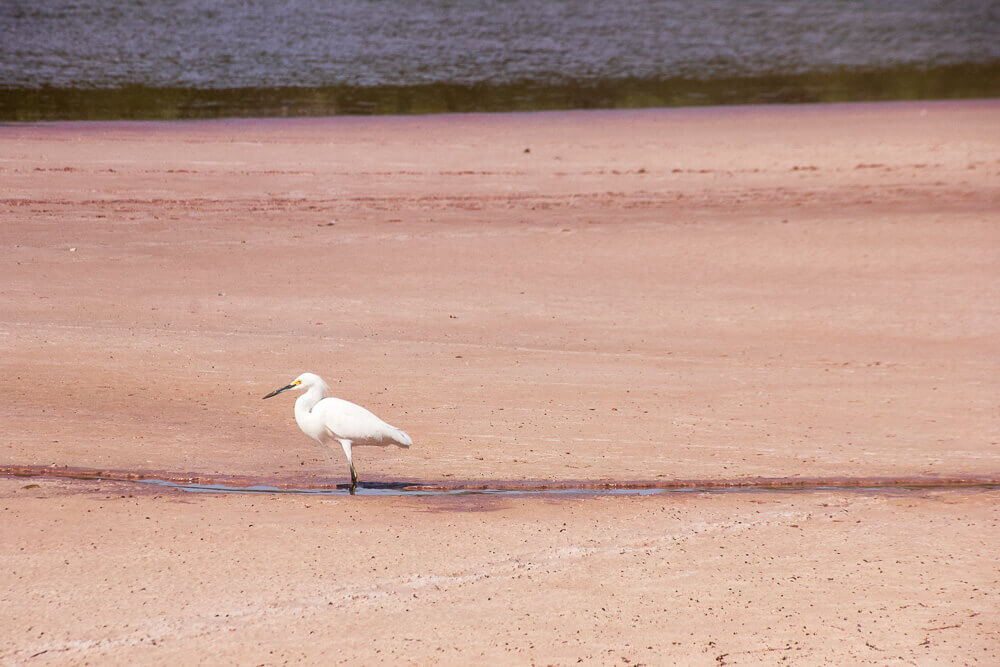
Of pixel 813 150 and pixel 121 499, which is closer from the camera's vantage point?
pixel 121 499

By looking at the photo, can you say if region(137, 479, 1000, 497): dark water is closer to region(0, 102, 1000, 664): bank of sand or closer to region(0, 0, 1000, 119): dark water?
region(0, 102, 1000, 664): bank of sand

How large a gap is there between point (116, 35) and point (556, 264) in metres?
15.9

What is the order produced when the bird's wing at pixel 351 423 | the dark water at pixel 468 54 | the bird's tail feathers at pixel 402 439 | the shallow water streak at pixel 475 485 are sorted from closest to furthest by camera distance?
1. the bird's wing at pixel 351 423
2. the bird's tail feathers at pixel 402 439
3. the shallow water streak at pixel 475 485
4. the dark water at pixel 468 54

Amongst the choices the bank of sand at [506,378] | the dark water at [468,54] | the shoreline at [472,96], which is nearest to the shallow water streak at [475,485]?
the bank of sand at [506,378]

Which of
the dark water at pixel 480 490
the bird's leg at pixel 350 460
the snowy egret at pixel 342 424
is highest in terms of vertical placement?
the snowy egret at pixel 342 424

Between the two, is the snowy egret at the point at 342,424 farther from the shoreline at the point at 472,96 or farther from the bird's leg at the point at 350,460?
the shoreline at the point at 472,96

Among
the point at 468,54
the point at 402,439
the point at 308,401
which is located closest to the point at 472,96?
the point at 468,54

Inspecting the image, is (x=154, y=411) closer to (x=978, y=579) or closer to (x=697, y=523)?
(x=697, y=523)

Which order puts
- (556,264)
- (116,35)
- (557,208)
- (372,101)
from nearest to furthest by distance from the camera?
(556,264) → (557,208) → (372,101) → (116,35)

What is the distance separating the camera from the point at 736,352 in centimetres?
1055

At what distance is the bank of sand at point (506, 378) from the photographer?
5895 mm

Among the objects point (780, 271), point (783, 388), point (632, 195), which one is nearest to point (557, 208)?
point (632, 195)

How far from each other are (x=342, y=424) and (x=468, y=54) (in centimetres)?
1929

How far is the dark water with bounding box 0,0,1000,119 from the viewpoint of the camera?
21.9 meters
